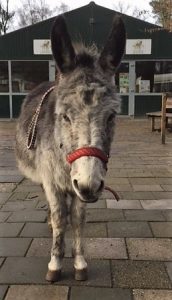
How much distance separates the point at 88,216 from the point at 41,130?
6.09 ft

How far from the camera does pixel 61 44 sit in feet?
10.0

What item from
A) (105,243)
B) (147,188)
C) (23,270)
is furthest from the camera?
(147,188)

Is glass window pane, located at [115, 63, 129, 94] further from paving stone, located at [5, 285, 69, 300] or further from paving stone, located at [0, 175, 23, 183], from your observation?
paving stone, located at [5, 285, 69, 300]

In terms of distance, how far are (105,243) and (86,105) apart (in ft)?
6.69

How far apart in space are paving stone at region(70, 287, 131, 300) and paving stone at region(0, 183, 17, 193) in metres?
3.45

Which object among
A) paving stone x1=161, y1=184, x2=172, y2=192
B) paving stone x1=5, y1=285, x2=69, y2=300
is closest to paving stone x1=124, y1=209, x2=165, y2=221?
paving stone x1=161, y1=184, x2=172, y2=192

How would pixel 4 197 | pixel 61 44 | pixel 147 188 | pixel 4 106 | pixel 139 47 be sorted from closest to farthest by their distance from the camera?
pixel 61 44 → pixel 4 197 → pixel 147 188 → pixel 139 47 → pixel 4 106

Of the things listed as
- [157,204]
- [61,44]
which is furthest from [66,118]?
[157,204]

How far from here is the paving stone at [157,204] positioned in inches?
221

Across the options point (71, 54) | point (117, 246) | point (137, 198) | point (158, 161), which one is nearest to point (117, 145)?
point (158, 161)

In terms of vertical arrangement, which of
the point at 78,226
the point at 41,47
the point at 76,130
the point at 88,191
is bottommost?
the point at 78,226

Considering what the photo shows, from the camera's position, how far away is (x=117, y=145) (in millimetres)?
11867

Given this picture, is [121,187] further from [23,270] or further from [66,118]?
[66,118]

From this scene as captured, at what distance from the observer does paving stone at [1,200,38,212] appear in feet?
18.4
